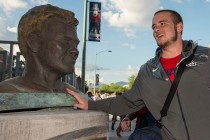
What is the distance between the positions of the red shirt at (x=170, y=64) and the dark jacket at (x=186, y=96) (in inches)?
1.5

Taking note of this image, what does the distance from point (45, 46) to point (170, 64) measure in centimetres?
114

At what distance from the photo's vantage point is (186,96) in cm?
264

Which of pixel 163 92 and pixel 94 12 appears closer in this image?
pixel 163 92

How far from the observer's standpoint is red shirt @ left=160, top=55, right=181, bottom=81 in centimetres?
277

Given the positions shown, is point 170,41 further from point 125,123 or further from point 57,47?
point 125,123

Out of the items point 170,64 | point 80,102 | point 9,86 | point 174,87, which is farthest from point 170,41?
point 9,86

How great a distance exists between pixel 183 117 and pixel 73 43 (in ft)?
3.98

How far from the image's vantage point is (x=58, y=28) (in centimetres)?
309

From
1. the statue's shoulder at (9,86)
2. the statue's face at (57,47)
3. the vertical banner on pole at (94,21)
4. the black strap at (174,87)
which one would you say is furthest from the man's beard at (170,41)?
the vertical banner on pole at (94,21)

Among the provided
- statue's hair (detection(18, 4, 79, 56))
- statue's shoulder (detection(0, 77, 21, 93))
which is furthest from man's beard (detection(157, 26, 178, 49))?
statue's shoulder (detection(0, 77, 21, 93))

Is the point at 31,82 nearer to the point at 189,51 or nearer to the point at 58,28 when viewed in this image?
the point at 58,28

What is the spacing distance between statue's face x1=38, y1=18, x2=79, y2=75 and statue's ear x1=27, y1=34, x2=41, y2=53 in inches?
2.0

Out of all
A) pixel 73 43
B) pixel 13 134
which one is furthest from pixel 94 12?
pixel 13 134

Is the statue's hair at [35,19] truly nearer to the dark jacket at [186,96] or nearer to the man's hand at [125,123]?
the dark jacket at [186,96]
